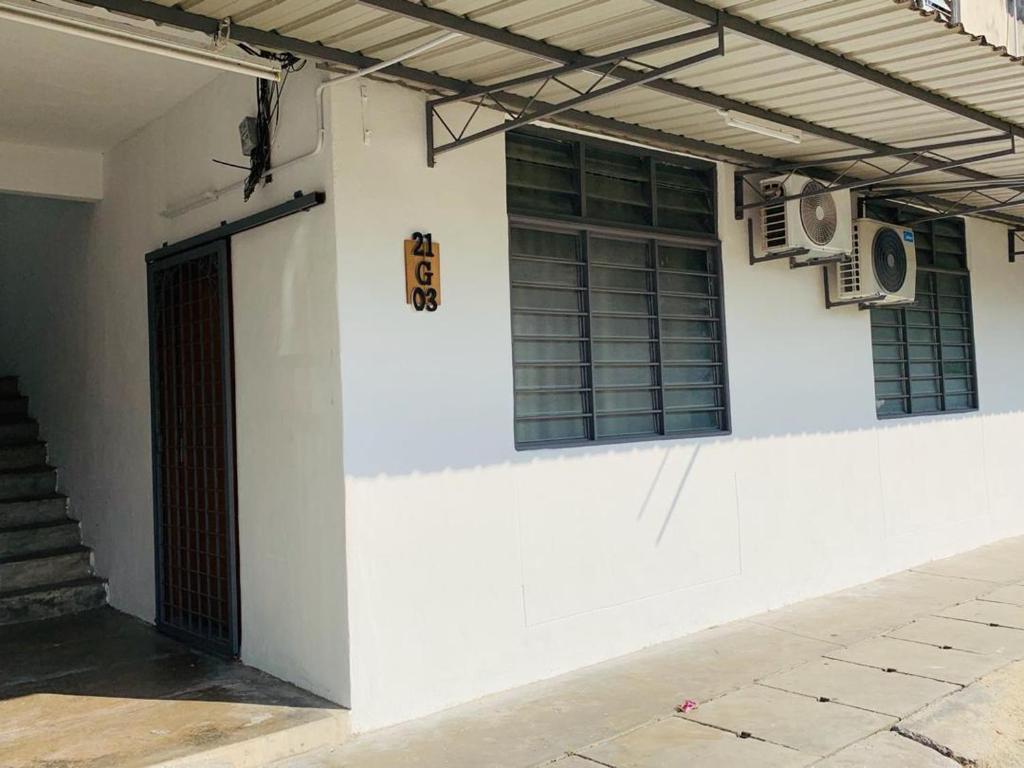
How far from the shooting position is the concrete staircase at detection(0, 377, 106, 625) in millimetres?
6746

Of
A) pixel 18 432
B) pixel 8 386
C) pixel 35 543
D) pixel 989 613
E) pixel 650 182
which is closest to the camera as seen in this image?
pixel 650 182

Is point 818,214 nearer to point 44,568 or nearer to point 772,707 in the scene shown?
point 772,707

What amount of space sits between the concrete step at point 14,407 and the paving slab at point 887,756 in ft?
23.0

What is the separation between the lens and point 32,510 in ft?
24.3

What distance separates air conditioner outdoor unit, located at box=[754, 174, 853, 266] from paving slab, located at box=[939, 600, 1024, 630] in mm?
2607

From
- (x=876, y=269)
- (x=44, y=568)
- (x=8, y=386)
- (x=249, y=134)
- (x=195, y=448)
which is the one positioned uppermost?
(x=249, y=134)

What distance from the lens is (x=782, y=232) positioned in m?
6.65

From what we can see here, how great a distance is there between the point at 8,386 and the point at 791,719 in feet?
23.1

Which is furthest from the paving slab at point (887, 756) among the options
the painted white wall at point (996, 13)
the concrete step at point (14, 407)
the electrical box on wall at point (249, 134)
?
the concrete step at point (14, 407)

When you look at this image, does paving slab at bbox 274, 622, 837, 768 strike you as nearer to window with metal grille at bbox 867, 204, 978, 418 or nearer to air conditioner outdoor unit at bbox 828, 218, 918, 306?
air conditioner outdoor unit at bbox 828, 218, 918, 306

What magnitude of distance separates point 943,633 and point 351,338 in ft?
13.6

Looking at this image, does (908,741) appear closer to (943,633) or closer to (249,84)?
(943,633)

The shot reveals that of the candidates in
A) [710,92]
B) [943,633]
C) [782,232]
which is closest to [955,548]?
[943,633]

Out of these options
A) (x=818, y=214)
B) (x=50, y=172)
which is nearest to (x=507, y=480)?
(x=818, y=214)
